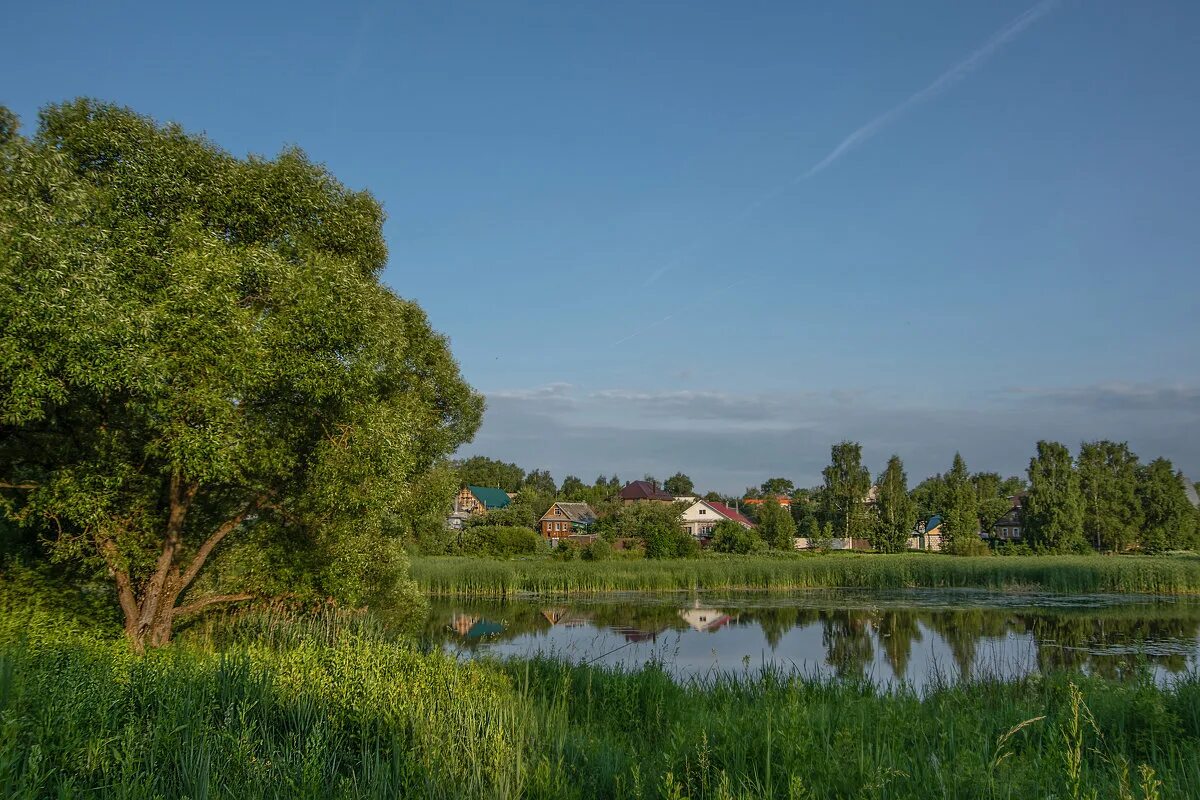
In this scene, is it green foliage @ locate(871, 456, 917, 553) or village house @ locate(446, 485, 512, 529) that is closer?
green foliage @ locate(871, 456, 917, 553)

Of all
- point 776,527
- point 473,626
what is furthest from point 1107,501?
point 473,626

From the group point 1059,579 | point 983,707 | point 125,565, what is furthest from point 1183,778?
point 1059,579

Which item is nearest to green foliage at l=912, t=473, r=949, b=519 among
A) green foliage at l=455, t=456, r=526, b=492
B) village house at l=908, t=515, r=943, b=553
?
village house at l=908, t=515, r=943, b=553

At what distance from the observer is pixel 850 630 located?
84.9ft

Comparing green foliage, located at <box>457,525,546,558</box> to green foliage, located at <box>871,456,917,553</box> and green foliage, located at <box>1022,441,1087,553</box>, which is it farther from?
green foliage, located at <box>1022,441,1087,553</box>

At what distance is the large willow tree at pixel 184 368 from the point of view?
33.7ft

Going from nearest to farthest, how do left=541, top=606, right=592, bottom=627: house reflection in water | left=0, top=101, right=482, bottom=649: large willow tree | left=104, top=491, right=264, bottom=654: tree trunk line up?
1. left=0, top=101, right=482, bottom=649: large willow tree
2. left=104, top=491, right=264, bottom=654: tree trunk
3. left=541, top=606, right=592, bottom=627: house reflection in water

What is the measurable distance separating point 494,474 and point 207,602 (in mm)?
142755

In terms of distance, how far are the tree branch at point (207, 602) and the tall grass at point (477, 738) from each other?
3.10m

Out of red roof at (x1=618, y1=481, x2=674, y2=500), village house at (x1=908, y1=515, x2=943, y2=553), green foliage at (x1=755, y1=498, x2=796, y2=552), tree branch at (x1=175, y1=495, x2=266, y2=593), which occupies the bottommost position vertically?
village house at (x1=908, y1=515, x2=943, y2=553)

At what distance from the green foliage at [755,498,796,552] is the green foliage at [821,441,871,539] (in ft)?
34.3

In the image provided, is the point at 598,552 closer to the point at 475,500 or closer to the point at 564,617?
the point at 564,617

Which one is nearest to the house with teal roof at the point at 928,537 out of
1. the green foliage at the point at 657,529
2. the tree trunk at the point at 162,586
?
the green foliage at the point at 657,529

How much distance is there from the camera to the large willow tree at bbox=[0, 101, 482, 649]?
10.3 metres
